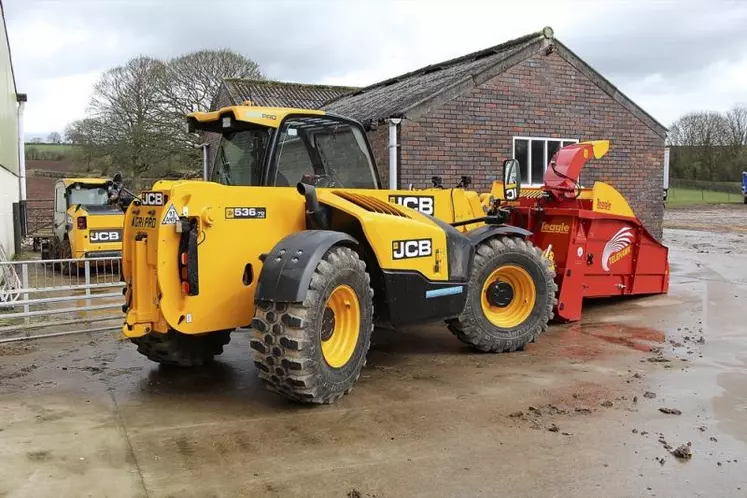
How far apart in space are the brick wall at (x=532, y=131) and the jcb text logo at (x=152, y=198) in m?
6.68

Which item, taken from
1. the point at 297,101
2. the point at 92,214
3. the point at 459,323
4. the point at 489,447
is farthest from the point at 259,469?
the point at 297,101

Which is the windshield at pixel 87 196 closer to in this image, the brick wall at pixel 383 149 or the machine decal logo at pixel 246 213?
the brick wall at pixel 383 149

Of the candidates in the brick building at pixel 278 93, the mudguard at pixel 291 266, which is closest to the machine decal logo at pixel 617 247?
the mudguard at pixel 291 266

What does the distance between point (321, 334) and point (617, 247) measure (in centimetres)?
520

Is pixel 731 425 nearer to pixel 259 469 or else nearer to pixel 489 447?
pixel 489 447

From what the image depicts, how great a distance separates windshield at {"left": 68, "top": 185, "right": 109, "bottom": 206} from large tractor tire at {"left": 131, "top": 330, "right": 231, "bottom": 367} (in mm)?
10174

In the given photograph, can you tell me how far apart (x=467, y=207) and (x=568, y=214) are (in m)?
1.63

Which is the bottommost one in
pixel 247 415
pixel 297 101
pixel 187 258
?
pixel 247 415

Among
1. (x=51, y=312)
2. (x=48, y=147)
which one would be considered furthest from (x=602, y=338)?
(x=48, y=147)

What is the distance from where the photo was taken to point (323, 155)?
6098 millimetres

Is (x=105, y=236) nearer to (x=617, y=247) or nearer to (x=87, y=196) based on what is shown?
(x=87, y=196)

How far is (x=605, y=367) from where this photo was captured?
20.6ft

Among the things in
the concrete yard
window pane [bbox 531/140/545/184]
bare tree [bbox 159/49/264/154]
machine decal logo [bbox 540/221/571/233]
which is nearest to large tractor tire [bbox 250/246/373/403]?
the concrete yard

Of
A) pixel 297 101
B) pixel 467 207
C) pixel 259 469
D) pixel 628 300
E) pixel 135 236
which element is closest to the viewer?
pixel 259 469
